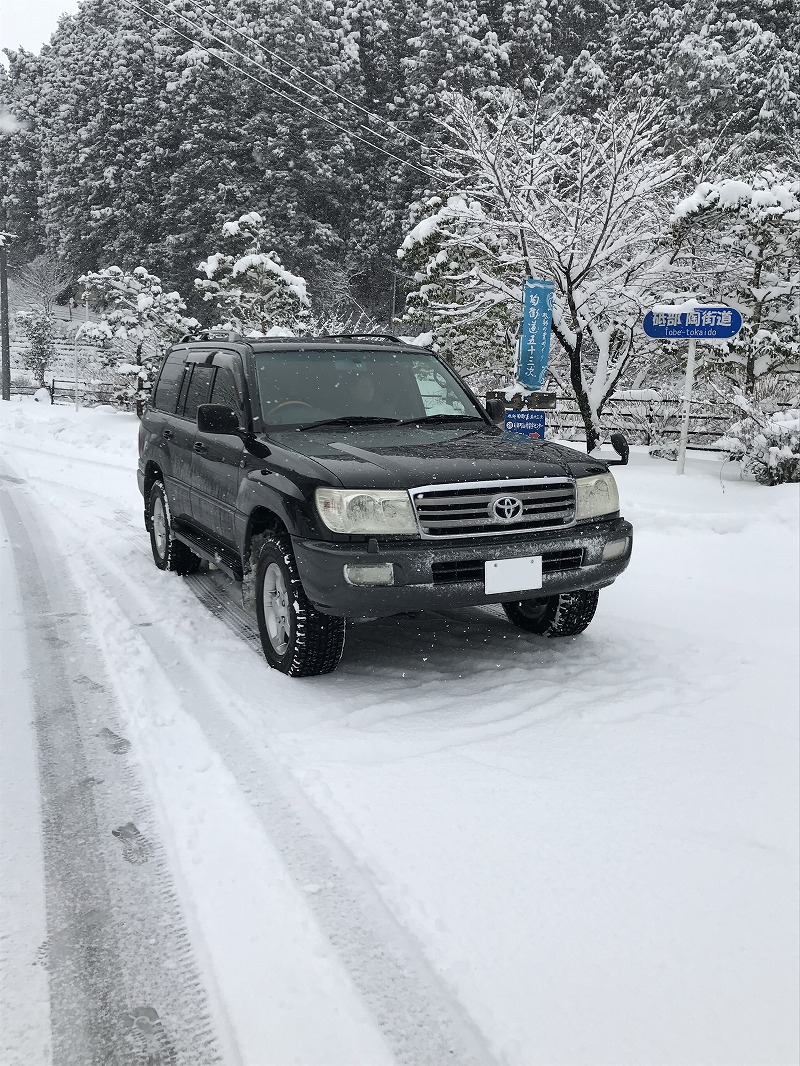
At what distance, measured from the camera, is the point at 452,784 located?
3.19m

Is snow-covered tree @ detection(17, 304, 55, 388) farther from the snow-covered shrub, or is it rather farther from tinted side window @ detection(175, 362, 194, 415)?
tinted side window @ detection(175, 362, 194, 415)

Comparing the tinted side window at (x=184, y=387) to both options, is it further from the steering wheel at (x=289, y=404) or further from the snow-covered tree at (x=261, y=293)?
the snow-covered tree at (x=261, y=293)

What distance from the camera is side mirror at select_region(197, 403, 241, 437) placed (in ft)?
15.9

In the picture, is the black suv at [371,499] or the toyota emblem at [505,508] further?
the toyota emblem at [505,508]

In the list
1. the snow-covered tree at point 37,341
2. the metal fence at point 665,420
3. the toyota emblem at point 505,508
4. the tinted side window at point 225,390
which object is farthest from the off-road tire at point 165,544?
the snow-covered tree at point 37,341

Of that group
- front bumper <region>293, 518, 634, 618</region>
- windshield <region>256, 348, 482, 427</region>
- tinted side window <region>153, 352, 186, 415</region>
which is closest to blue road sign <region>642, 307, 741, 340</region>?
windshield <region>256, 348, 482, 427</region>

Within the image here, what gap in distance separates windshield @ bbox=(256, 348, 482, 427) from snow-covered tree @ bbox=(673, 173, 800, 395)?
9.11 meters

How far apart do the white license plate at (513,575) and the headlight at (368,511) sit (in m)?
0.46

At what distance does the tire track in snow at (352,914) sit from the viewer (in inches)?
79.0

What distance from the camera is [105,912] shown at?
2484 mm

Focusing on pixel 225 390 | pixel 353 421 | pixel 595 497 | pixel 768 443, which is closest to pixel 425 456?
pixel 353 421

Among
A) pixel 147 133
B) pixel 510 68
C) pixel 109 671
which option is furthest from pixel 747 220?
pixel 147 133

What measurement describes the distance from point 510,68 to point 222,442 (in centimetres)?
4325

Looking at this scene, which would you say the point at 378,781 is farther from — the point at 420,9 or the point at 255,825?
the point at 420,9
